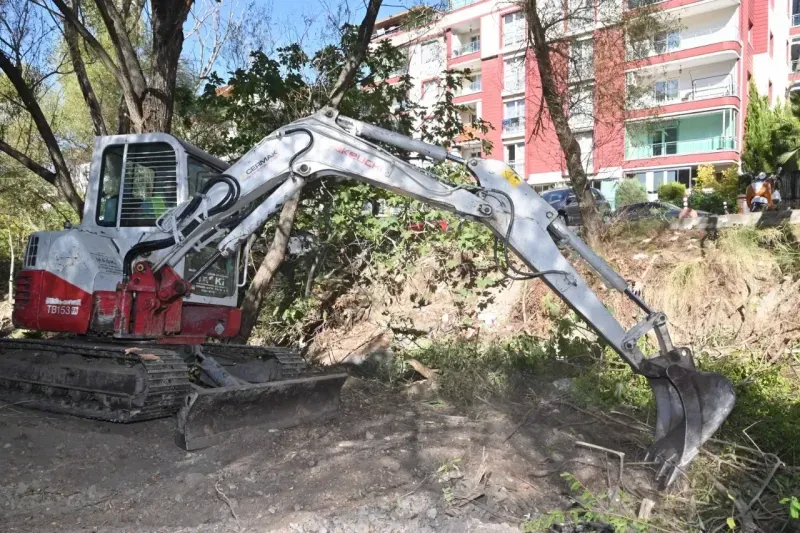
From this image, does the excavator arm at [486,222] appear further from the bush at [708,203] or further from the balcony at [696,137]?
the balcony at [696,137]

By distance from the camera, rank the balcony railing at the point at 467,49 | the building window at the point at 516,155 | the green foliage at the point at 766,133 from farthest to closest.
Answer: the balcony railing at the point at 467,49 → the building window at the point at 516,155 → the green foliage at the point at 766,133

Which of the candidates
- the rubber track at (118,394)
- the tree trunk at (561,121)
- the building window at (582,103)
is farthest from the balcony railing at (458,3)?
the rubber track at (118,394)

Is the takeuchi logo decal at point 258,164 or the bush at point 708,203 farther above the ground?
the bush at point 708,203

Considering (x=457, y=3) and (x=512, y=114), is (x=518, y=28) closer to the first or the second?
(x=457, y=3)

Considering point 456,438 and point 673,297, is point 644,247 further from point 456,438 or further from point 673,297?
point 456,438

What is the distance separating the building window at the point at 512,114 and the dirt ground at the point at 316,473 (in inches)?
1160

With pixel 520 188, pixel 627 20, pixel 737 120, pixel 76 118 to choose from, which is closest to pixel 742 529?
pixel 520 188

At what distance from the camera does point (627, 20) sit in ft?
34.4

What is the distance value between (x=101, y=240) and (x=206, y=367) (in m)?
1.48

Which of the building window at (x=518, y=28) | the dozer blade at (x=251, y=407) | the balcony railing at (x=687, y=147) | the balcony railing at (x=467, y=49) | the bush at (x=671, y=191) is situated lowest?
the dozer blade at (x=251, y=407)

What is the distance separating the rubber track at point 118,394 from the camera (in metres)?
5.38

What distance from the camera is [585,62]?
11.0 metres

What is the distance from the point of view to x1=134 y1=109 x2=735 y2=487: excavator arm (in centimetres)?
466

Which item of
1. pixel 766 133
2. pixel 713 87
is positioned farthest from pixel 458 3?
pixel 766 133
